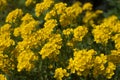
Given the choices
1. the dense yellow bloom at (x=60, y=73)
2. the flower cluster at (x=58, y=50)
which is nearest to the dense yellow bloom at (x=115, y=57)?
the flower cluster at (x=58, y=50)

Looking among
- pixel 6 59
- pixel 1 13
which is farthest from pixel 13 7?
pixel 6 59

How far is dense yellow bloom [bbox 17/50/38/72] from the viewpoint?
4.19 metres

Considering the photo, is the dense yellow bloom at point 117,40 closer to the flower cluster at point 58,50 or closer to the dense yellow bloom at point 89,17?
the flower cluster at point 58,50

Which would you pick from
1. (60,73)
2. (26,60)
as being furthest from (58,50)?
(26,60)

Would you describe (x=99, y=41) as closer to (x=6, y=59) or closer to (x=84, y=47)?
(x=84, y=47)

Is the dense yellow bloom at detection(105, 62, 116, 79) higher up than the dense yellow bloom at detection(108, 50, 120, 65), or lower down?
lower down

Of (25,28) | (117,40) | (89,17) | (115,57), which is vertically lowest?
(115,57)

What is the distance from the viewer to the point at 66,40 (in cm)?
468

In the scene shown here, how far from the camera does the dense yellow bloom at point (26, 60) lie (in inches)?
165

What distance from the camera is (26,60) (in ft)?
13.8

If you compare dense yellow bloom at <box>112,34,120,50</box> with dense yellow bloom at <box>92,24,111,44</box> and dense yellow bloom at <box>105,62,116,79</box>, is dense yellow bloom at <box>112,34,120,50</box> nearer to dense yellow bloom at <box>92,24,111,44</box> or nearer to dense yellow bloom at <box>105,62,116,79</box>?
dense yellow bloom at <box>92,24,111,44</box>

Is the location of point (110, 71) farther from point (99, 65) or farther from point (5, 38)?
point (5, 38)

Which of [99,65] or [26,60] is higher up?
[26,60]

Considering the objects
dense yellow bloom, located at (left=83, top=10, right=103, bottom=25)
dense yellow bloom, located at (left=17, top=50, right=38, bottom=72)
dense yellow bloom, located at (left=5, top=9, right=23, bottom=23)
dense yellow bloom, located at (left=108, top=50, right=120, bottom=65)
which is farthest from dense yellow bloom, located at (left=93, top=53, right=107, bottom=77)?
dense yellow bloom, located at (left=83, top=10, right=103, bottom=25)
